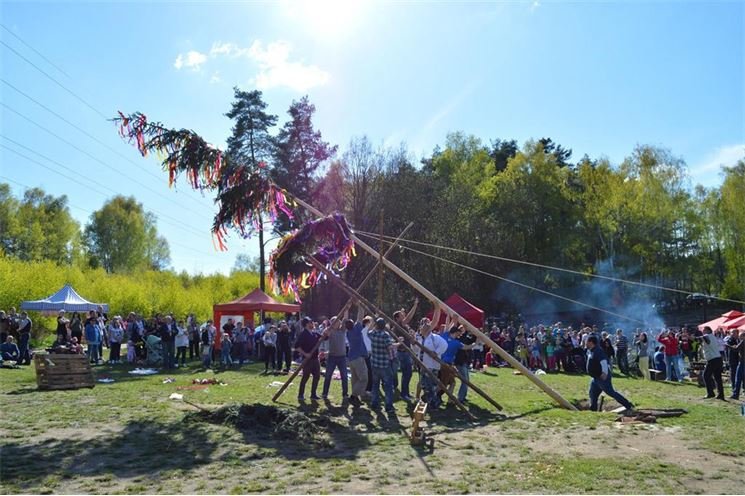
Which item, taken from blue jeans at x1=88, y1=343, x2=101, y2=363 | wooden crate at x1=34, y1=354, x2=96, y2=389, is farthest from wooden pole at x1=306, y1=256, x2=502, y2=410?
blue jeans at x1=88, y1=343, x2=101, y2=363

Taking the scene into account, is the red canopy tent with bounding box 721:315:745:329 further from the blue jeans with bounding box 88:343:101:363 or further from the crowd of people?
the blue jeans with bounding box 88:343:101:363

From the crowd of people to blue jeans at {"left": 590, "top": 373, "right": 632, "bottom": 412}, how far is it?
40 millimetres

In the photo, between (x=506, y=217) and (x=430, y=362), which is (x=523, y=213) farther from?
(x=430, y=362)

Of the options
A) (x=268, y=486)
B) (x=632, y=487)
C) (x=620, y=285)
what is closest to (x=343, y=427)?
(x=268, y=486)

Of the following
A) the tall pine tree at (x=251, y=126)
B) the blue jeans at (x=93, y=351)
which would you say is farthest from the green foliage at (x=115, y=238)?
the blue jeans at (x=93, y=351)

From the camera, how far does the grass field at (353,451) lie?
22.1ft

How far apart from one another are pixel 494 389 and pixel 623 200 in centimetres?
3306

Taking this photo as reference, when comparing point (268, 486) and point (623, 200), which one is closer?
point (268, 486)

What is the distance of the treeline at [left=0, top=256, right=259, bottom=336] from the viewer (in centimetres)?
3181

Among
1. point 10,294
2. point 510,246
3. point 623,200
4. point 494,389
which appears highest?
point 623,200

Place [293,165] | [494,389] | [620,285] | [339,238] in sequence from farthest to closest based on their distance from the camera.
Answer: [620,285] → [293,165] → [494,389] → [339,238]

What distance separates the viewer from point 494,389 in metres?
16.5

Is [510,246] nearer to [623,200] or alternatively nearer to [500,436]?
[623,200]

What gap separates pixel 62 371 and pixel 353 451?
8780mm
